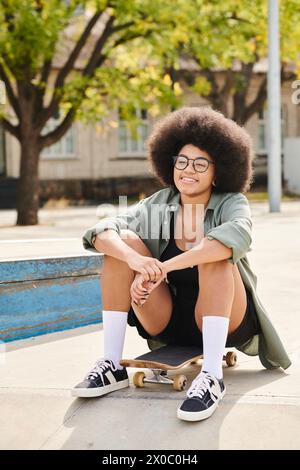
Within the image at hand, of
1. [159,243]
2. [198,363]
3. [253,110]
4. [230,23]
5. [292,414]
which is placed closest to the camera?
[292,414]

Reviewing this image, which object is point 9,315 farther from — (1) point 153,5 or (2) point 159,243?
(1) point 153,5

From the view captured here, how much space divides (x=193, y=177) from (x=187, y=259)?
0.49 metres

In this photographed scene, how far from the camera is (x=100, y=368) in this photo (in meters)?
4.08

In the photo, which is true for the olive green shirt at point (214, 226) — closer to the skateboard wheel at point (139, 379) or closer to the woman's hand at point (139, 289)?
the woman's hand at point (139, 289)

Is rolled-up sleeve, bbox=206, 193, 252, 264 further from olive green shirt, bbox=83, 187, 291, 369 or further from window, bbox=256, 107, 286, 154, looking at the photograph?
window, bbox=256, 107, 286, 154

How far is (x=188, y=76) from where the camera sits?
2747 centimetres

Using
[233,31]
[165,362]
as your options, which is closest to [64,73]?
[233,31]

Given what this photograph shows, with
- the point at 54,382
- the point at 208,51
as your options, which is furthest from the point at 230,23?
the point at 54,382

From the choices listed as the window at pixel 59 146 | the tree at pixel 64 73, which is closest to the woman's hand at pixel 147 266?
the tree at pixel 64 73

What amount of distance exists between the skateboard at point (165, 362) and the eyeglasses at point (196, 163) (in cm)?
90

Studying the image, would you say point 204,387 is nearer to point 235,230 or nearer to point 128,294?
point 128,294

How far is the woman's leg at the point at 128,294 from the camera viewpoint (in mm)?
4027

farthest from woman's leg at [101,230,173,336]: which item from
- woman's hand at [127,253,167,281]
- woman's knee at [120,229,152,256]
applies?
woman's hand at [127,253,167,281]

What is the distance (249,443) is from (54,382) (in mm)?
1294
